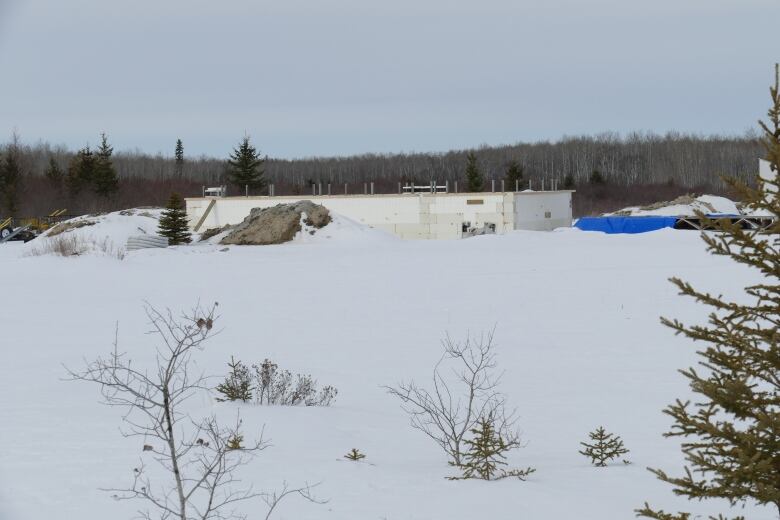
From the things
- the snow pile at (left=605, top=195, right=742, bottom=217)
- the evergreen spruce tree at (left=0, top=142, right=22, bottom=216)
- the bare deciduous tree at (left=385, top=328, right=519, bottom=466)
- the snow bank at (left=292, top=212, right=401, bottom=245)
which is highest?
the evergreen spruce tree at (left=0, top=142, right=22, bottom=216)

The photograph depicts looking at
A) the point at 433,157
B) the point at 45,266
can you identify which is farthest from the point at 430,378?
the point at 433,157

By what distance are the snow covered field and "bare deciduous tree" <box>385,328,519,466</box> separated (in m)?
0.27

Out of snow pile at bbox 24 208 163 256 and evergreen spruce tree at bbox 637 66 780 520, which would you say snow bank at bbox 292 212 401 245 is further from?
evergreen spruce tree at bbox 637 66 780 520

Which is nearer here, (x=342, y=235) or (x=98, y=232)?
(x=342, y=235)

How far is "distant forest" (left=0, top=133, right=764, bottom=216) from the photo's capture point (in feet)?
310

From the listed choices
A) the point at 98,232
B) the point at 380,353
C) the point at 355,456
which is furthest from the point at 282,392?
the point at 98,232

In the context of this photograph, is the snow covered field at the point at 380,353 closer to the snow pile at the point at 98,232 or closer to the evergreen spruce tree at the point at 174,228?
the snow pile at the point at 98,232

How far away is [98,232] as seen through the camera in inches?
1594

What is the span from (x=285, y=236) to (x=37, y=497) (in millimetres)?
31413

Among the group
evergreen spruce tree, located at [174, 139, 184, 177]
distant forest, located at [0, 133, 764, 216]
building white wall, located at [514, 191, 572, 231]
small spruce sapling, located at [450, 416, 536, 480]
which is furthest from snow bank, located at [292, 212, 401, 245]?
evergreen spruce tree, located at [174, 139, 184, 177]

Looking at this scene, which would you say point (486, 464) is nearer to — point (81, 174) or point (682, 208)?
point (682, 208)

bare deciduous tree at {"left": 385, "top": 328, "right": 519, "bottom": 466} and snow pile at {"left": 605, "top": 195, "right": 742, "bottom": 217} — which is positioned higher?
snow pile at {"left": 605, "top": 195, "right": 742, "bottom": 217}

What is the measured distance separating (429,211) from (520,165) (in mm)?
58062

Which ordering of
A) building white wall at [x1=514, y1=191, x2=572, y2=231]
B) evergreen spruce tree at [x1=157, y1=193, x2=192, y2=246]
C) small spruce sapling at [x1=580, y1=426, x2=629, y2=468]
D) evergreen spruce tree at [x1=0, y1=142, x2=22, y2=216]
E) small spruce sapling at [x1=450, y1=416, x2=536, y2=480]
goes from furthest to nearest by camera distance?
evergreen spruce tree at [x1=0, y1=142, x2=22, y2=216] < building white wall at [x1=514, y1=191, x2=572, y2=231] < evergreen spruce tree at [x1=157, y1=193, x2=192, y2=246] < small spruce sapling at [x1=580, y1=426, x2=629, y2=468] < small spruce sapling at [x1=450, y1=416, x2=536, y2=480]
